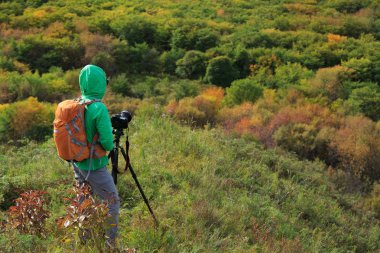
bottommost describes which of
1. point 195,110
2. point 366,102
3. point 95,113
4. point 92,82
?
point 366,102

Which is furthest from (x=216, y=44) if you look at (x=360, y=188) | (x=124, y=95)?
(x=360, y=188)

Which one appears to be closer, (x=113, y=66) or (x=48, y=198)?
(x=48, y=198)

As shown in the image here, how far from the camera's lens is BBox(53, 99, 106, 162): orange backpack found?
3.32 metres

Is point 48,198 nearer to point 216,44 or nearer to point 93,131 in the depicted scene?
point 93,131

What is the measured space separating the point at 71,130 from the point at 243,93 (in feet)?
52.6

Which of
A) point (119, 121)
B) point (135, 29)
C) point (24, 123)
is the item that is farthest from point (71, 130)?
point (135, 29)

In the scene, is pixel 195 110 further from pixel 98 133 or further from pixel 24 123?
pixel 98 133

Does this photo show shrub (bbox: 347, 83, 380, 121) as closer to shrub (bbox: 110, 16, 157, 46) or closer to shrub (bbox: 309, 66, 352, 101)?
shrub (bbox: 309, 66, 352, 101)

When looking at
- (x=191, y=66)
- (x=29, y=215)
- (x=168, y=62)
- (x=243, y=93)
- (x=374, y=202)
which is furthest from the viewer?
(x=168, y=62)

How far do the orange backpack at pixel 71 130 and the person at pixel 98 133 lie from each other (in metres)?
0.08

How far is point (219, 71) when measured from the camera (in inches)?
926

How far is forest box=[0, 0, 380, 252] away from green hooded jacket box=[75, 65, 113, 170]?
694mm

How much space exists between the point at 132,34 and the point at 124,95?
29.9 ft

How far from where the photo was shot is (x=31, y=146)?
8.73m
